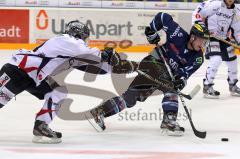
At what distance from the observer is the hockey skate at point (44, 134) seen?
5039 millimetres

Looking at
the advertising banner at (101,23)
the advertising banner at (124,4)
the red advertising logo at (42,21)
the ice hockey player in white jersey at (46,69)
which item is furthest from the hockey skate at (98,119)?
the advertising banner at (124,4)

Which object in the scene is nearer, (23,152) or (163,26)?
(23,152)

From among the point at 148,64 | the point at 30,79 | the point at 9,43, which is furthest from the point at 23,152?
the point at 9,43

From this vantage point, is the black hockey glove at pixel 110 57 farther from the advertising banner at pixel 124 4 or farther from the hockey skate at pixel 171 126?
the advertising banner at pixel 124 4

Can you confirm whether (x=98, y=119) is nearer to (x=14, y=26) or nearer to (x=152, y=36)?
(x=152, y=36)

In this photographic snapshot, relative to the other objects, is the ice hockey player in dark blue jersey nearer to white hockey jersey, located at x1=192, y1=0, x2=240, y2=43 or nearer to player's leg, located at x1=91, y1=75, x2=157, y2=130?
player's leg, located at x1=91, y1=75, x2=157, y2=130

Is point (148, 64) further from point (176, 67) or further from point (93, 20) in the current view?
point (93, 20)

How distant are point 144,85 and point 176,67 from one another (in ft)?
1.09

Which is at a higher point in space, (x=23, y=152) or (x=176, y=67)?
(x=176, y=67)

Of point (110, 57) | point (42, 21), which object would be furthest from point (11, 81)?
point (42, 21)

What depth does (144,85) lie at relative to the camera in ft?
18.7

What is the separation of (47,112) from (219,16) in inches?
135

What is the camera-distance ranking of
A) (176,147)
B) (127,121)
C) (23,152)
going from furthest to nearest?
(127,121) < (176,147) < (23,152)

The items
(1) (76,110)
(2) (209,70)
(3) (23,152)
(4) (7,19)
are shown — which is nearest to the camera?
(3) (23,152)
